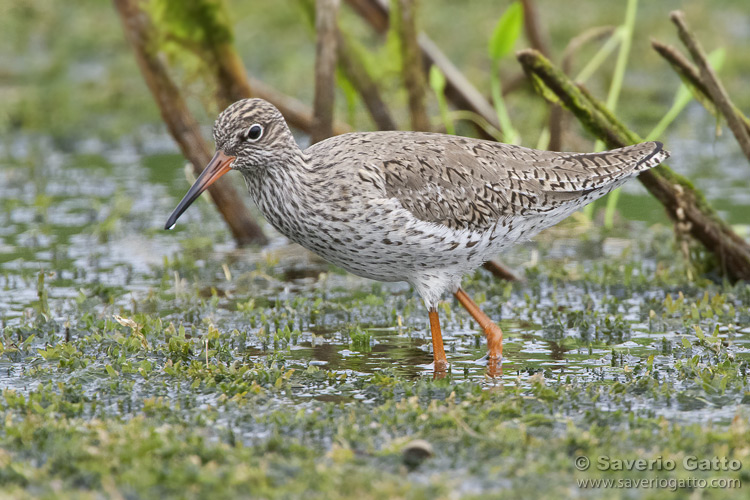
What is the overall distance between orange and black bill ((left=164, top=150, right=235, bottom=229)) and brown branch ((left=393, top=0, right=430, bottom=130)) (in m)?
4.30

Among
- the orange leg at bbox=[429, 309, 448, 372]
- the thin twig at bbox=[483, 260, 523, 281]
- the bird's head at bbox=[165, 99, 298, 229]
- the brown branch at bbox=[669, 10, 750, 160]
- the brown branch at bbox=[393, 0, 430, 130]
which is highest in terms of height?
the brown branch at bbox=[393, 0, 430, 130]

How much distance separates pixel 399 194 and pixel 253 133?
1219 mm

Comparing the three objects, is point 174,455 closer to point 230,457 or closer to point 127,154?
point 230,457

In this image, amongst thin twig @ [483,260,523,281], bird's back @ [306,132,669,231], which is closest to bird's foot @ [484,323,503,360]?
bird's back @ [306,132,669,231]

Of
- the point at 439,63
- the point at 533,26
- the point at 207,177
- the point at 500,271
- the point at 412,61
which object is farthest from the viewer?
the point at 533,26

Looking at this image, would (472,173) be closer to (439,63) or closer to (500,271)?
(500,271)

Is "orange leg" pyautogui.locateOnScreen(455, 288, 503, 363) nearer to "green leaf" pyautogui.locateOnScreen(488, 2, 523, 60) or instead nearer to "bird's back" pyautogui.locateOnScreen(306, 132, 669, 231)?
"bird's back" pyautogui.locateOnScreen(306, 132, 669, 231)

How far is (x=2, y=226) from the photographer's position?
12.2m

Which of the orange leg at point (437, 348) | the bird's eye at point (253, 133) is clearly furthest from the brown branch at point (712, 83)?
the bird's eye at point (253, 133)

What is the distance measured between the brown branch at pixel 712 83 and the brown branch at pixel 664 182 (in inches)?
26.1

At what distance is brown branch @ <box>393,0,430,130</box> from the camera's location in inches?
441

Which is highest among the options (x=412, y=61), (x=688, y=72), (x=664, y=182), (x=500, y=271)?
(x=412, y=61)

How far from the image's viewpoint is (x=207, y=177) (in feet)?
24.7

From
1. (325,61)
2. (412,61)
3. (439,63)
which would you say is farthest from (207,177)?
(439,63)
